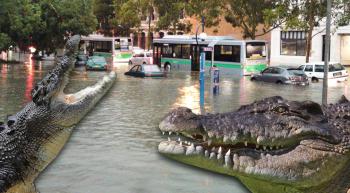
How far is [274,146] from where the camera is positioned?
6.44m

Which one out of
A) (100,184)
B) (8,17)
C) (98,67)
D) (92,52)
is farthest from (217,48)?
(100,184)

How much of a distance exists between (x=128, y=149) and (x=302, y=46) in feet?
151

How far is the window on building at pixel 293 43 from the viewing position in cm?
5566

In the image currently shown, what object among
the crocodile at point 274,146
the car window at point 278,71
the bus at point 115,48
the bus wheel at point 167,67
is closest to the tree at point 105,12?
the bus at point 115,48

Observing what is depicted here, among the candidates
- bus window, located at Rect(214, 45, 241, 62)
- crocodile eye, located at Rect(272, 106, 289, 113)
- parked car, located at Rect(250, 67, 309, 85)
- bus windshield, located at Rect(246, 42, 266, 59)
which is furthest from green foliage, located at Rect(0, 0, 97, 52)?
crocodile eye, located at Rect(272, 106, 289, 113)

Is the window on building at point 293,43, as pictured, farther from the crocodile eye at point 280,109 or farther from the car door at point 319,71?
the crocodile eye at point 280,109

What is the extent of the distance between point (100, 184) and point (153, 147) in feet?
11.0

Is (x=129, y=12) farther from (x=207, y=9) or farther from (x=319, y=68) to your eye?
(x=319, y=68)

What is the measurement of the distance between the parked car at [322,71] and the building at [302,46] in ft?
54.5

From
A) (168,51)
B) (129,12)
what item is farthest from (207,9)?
(129,12)

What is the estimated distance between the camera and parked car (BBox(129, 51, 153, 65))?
55.6m

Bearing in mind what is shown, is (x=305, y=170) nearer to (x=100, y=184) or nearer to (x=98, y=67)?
(x=100, y=184)

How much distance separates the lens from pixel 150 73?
36.9 meters

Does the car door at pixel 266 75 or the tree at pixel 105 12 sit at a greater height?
the tree at pixel 105 12
